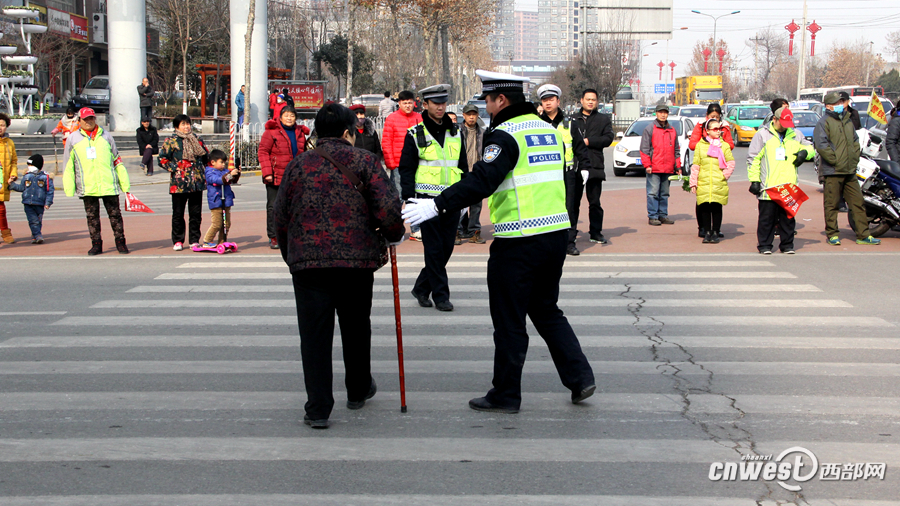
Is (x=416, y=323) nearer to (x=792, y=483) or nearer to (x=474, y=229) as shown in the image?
(x=792, y=483)

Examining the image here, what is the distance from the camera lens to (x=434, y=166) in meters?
8.29

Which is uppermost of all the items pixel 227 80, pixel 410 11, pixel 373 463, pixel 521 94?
pixel 410 11

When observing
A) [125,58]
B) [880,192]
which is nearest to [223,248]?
[880,192]

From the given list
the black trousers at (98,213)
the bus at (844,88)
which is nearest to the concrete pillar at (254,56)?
the black trousers at (98,213)

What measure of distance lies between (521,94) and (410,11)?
137ft

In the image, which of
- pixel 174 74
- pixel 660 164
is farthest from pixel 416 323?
pixel 174 74

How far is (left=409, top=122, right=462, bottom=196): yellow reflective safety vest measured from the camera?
826cm

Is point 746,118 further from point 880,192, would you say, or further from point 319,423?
point 319,423

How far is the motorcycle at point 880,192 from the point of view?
1184cm

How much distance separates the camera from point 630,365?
618cm

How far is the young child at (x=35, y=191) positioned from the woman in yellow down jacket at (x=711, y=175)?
352 inches

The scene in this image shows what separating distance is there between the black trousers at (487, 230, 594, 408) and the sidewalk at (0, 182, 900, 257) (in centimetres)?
646

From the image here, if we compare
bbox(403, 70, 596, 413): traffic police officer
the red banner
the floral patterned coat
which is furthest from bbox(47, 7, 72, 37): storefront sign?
bbox(403, 70, 596, 413): traffic police officer

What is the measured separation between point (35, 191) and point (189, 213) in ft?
8.03
